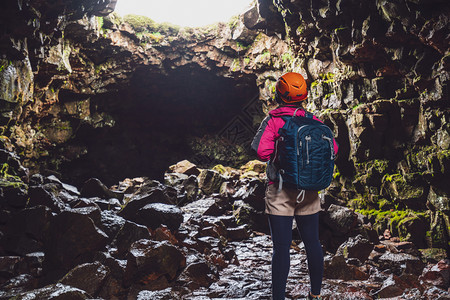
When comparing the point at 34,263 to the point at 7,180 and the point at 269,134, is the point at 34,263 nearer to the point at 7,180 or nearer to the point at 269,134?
the point at 7,180

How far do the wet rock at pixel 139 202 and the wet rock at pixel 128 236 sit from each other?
1.16 metres

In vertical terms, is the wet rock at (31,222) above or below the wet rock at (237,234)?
above

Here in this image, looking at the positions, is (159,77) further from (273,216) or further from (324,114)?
(273,216)

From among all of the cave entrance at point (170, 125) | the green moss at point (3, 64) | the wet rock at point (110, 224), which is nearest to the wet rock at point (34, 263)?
the wet rock at point (110, 224)

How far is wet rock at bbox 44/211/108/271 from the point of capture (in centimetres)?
369

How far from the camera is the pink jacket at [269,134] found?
7.40 ft

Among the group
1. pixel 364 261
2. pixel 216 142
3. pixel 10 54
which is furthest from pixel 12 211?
pixel 216 142

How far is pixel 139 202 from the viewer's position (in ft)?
18.9

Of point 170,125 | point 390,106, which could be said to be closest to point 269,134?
point 390,106

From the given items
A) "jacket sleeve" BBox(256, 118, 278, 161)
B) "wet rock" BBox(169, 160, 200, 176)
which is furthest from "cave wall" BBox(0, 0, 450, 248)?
"wet rock" BBox(169, 160, 200, 176)

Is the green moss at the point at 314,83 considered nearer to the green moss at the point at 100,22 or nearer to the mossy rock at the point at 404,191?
the mossy rock at the point at 404,191

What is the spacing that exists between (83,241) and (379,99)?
6565 millimetres

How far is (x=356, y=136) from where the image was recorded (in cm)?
710

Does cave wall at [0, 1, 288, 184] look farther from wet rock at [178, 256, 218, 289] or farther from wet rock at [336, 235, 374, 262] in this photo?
wet rock at [336, 235, 374, 262]
